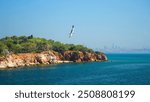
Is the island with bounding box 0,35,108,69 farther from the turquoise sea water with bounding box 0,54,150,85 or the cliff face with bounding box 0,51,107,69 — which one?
the turquoise sea water with bounding box 0,54,150,85

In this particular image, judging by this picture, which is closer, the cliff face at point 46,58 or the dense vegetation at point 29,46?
the cliff face at point 46,58

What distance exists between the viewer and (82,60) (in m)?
69.8

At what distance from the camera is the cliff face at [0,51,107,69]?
163 ft

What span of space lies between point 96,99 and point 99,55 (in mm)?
65671

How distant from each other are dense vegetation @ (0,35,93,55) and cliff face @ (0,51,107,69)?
4.10 feet

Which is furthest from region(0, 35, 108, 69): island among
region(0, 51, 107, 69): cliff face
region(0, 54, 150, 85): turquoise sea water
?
region(0, 54, 150, 85): turquoise sea water

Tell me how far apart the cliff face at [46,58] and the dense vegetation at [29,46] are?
1251 mm

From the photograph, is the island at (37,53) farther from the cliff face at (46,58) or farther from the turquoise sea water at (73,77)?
the turquoise sea water at (73,77)

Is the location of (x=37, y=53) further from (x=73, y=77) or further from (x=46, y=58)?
(x=73, y=77)

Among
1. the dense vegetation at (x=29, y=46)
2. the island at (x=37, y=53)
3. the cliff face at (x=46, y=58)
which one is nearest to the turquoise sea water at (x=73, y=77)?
the cliff face at (x=46, y=58)

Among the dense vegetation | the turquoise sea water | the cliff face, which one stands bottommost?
the turquoise sea water

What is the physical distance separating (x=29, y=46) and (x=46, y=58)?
373cm

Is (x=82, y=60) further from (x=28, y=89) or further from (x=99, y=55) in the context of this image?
(x=28, y=89)

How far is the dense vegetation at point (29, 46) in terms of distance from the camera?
2133 inches
